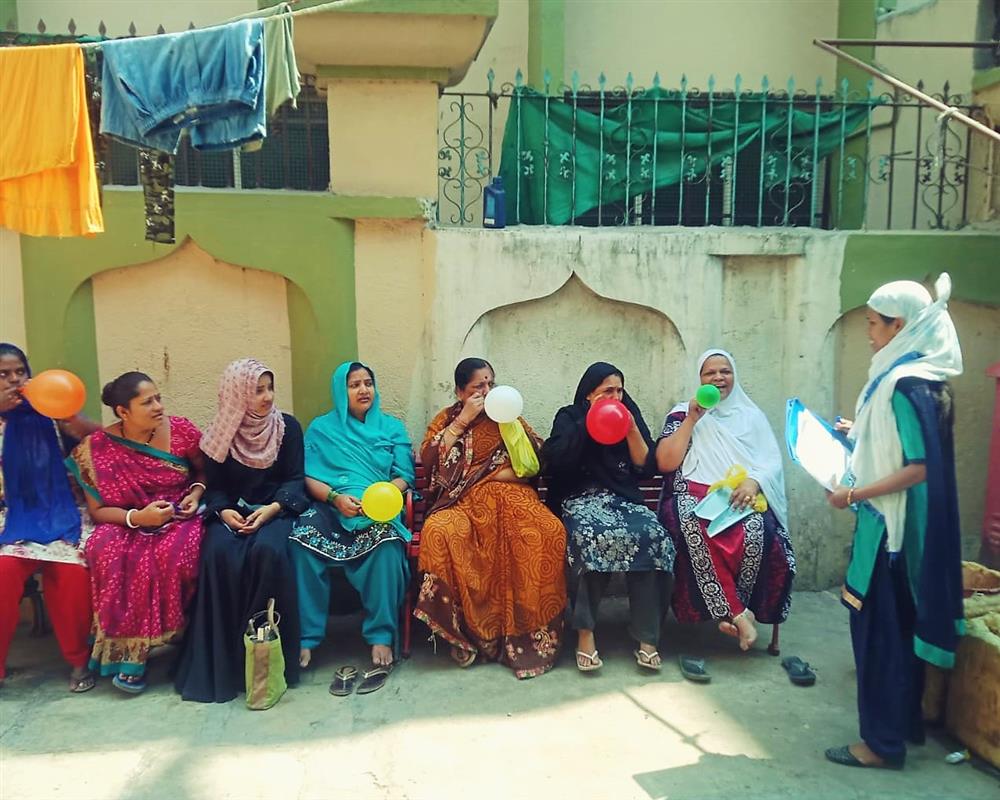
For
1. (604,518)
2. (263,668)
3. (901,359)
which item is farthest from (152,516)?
(901,359)

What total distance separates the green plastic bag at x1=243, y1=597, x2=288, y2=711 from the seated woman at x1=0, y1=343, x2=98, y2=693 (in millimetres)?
735

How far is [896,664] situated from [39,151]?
139 inches

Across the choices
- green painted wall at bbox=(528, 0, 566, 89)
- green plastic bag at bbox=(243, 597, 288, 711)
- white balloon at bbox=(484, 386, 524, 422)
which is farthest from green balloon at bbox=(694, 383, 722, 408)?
green painted wall at bbox=(528, 0, 566, 89)

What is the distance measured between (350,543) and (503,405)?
88cm

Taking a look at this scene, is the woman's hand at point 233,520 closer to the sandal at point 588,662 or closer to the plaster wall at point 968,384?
the sandal at point 588,662

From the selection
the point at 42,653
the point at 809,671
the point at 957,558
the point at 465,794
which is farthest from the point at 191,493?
the point at 957,558

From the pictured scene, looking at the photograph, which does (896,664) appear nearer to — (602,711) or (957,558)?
(957,558)

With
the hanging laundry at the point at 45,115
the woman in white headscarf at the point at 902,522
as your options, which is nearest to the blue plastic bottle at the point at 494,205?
the hanging laundry at the point at 45,115

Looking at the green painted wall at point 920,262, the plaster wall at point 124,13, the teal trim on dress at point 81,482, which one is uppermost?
the plaster wall at point 124,13

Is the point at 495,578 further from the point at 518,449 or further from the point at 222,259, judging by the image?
the point at 222,259

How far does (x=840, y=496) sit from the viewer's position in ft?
10.8

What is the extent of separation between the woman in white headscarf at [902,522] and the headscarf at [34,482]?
3082mm

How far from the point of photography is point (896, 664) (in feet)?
10.5

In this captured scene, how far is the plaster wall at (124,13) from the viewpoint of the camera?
684cm
